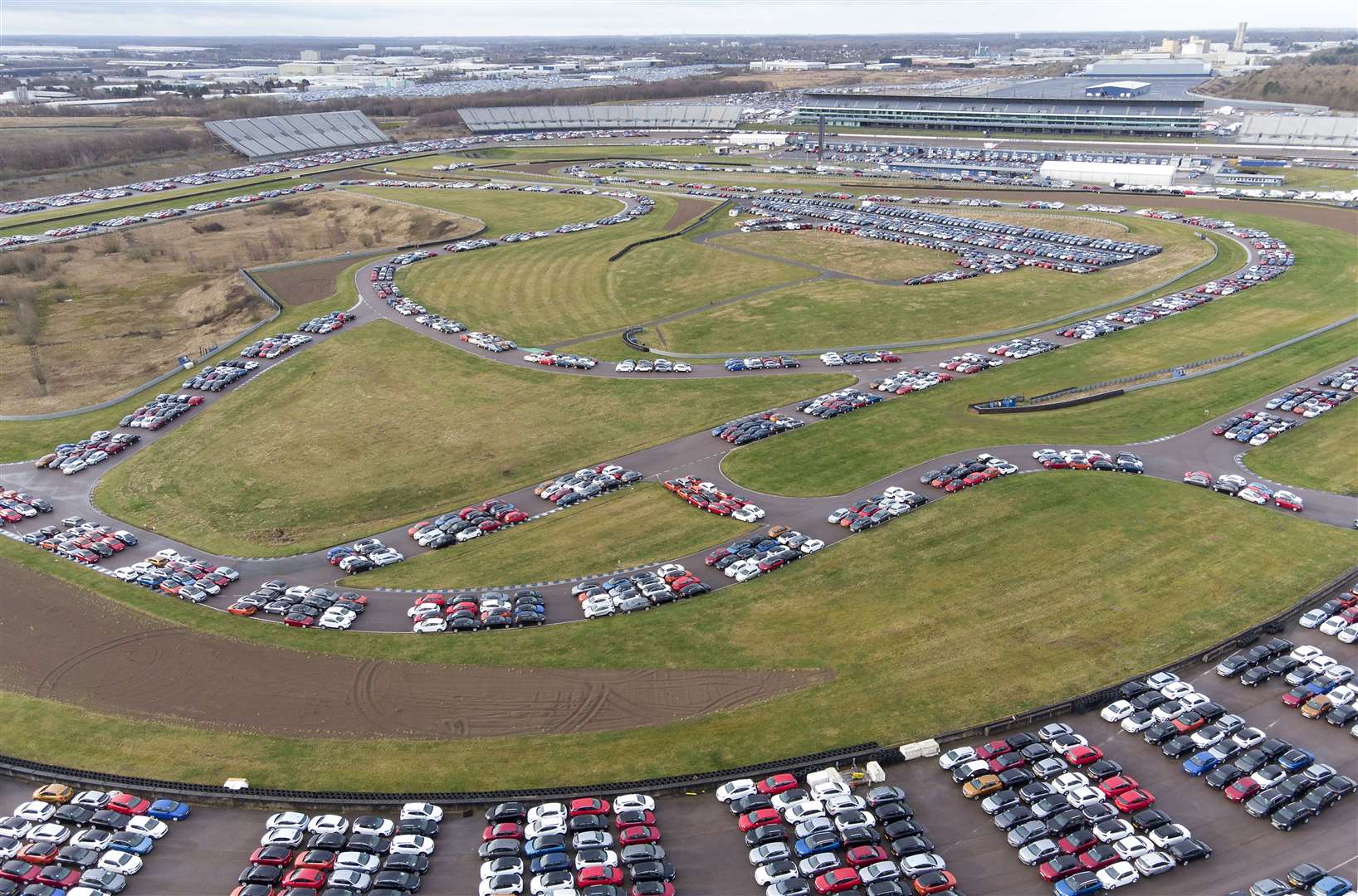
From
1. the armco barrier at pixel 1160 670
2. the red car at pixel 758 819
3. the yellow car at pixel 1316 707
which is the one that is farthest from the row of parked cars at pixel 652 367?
the yellow car at pixel 1316 707

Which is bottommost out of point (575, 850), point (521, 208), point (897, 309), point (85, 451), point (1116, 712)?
point (575, 850)

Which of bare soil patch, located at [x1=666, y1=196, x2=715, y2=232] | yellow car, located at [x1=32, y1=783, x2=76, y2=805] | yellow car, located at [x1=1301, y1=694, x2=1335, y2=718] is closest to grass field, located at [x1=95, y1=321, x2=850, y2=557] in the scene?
yellow car, located at [x1=32, y1=783, x2=76, y2=805]

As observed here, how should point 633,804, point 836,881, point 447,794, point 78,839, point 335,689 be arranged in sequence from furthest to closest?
point 335,689
point 447,794
point 633,804
point 78,839
point 836,881

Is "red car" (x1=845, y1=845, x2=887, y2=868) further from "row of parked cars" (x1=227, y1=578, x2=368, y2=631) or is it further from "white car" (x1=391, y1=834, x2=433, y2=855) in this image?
"row of parked cars" (x1=227, y1=578, x2=368, y2=631)

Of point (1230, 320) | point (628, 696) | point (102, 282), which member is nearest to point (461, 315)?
point (102, 282)

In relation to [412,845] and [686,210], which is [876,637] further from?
[686,210]

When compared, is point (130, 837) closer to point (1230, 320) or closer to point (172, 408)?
point (172, 408)

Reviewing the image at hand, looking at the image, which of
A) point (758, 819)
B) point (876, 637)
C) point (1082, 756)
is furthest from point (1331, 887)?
point (876, 637)
